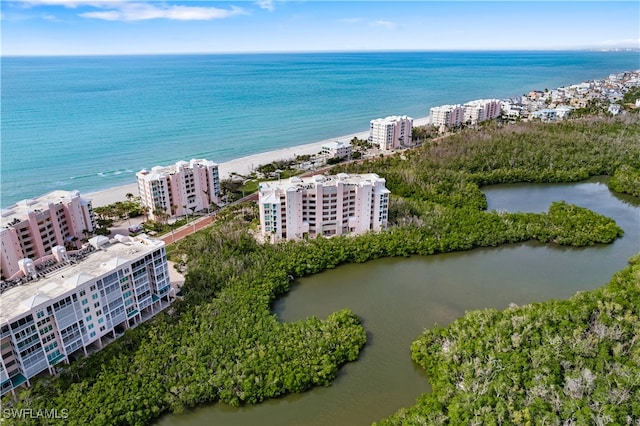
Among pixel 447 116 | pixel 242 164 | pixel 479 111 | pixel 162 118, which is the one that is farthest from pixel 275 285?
pixel 479 111

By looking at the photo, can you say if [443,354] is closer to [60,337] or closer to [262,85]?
[60,337]

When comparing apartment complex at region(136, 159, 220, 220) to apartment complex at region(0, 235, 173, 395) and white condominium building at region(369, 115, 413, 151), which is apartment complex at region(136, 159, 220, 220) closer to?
apartment complex at region(0, 235, 173, 395)

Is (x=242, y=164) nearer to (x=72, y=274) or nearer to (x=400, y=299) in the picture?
(x=400, y=299)

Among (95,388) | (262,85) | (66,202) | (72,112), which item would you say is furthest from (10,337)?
(262,85)

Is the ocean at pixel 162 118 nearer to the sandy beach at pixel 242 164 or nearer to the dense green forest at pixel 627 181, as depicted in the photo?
the sandy beach at pixel 242 164

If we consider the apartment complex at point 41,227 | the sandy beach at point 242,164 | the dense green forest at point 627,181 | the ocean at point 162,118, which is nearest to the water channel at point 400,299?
the dense green forest at point 627,181
